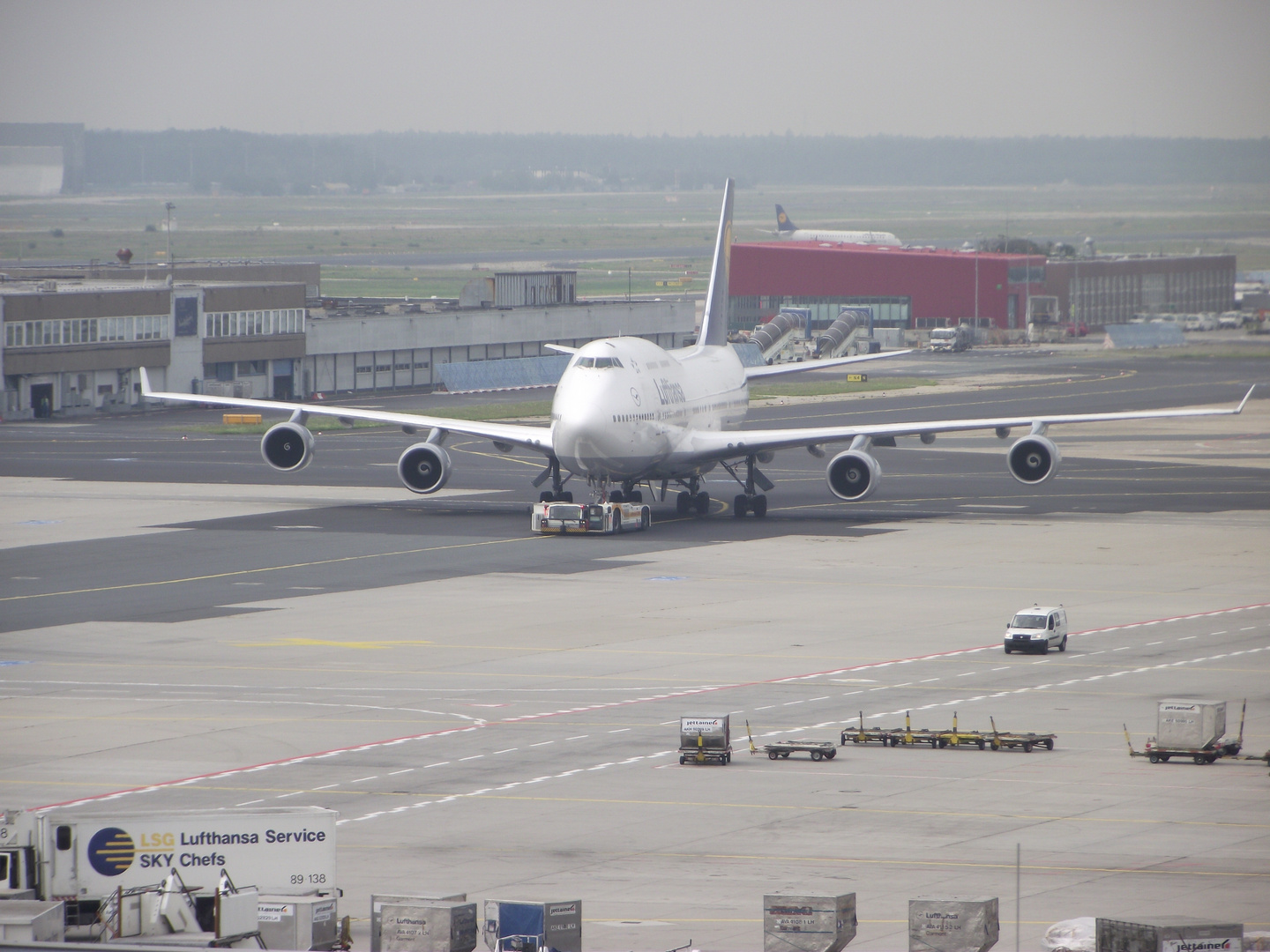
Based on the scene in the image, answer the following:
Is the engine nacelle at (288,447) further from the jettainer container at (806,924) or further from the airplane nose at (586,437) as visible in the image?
the jettainer container at (806,924)

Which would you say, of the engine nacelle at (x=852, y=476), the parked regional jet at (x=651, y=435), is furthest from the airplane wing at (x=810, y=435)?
the engine nacelle at (x=852, y=476)

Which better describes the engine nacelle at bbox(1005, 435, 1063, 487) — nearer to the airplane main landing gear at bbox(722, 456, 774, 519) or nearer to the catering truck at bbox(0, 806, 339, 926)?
the airplane main landing gear at bbox(722, 456, 774, 519)

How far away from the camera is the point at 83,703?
41.6 meters

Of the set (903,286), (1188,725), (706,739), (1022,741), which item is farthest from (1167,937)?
(903,286)

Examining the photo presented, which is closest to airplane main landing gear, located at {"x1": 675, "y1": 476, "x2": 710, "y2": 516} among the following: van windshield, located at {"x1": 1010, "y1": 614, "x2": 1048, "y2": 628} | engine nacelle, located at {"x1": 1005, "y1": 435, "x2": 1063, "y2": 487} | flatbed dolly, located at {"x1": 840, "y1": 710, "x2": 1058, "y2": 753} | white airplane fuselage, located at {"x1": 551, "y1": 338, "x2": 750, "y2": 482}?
white airplane fuselage, located at {"x1": 551, "y1": 338, "x2": 750, "y2": 482}

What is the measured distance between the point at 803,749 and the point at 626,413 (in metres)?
33.6

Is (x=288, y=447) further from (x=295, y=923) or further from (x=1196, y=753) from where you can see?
(x=295, y=923)

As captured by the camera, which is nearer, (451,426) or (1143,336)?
(451,426)

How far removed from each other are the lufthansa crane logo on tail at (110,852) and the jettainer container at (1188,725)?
19.7 metres

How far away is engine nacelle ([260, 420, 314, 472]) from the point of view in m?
76.2

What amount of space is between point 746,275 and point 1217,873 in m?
172

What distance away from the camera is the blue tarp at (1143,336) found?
180000 mm

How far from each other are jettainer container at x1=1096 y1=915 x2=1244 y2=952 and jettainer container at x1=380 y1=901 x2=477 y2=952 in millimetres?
7738

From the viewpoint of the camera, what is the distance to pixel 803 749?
35.7 meters
